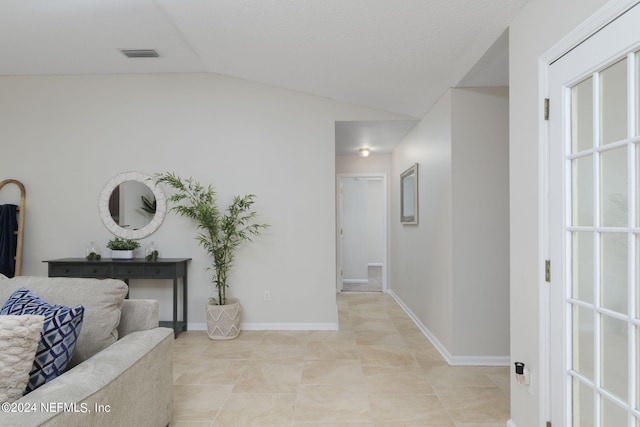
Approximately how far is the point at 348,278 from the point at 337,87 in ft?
14.2

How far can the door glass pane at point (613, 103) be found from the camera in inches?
51.7

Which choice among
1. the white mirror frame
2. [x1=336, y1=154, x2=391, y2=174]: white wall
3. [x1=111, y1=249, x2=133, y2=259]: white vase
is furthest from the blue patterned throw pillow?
[x1=336, y1=154, x2=391, y2=174]: white wall

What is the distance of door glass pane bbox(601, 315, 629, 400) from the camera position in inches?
51.8

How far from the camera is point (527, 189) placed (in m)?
1.96

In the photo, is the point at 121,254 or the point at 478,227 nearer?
the point at 478,227

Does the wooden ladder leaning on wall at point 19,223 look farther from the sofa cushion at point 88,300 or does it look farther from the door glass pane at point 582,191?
the door glass pane at point 582,191

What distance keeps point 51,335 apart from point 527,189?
2.28 m

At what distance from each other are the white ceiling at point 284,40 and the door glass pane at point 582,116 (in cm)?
72

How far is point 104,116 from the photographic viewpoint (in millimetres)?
4098

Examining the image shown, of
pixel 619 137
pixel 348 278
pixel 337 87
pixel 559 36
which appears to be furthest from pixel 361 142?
pixel 619 137

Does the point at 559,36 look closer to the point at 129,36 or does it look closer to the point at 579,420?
the point at 579,420

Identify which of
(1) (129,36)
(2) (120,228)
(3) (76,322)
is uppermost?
(1) (129,36)

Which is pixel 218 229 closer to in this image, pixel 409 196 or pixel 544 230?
pixel 409 196

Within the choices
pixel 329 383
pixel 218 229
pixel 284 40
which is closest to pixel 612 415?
pixel 329 383
